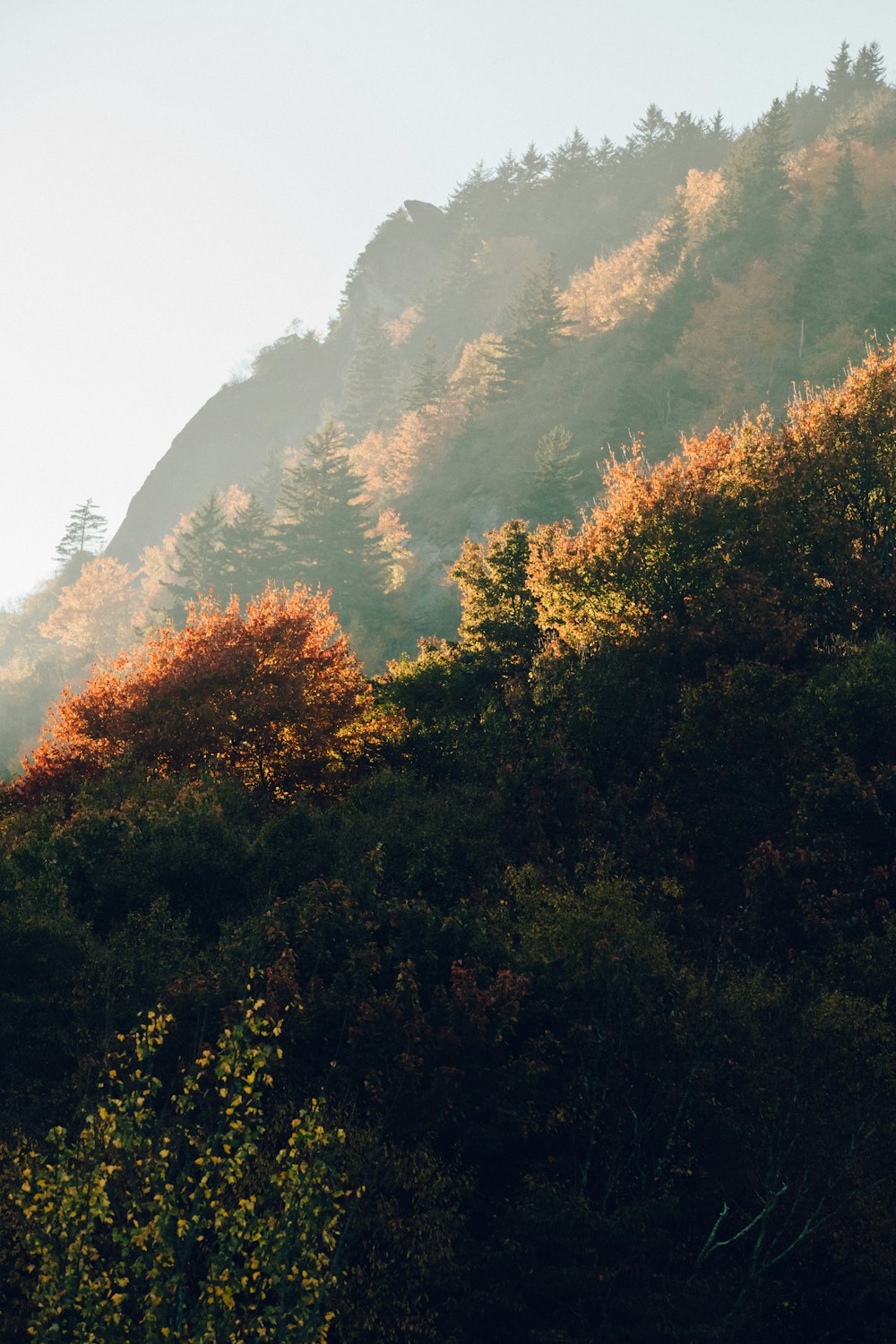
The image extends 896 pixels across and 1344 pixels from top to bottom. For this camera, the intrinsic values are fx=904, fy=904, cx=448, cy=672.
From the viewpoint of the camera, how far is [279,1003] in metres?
16.6

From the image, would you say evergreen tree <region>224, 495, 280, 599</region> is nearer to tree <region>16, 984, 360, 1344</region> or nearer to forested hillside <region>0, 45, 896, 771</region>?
forested hillside <region>0, 45, 896, 771</region>

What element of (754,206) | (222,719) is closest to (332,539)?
(222,719)

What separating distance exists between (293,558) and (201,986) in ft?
173

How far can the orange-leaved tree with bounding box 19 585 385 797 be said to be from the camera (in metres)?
31.0

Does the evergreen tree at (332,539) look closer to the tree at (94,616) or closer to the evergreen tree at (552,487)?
the evergreen tree at (552,487)

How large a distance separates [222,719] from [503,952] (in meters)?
16.1

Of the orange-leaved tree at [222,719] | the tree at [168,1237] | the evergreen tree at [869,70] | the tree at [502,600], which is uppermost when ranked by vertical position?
the evergreen tree at [869,70]

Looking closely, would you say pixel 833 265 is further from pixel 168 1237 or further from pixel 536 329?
pixel 168 1237

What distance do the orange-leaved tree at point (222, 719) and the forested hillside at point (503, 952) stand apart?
154 millimetres

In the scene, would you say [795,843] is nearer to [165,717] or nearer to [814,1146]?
[814,1146]

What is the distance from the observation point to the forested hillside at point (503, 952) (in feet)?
43.8

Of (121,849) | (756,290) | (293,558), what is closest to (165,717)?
(121,849)

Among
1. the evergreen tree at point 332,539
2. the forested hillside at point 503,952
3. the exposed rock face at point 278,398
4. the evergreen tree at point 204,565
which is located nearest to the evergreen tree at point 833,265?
the evergreen tree at point 332,539

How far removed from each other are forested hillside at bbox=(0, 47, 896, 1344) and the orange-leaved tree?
154mm
